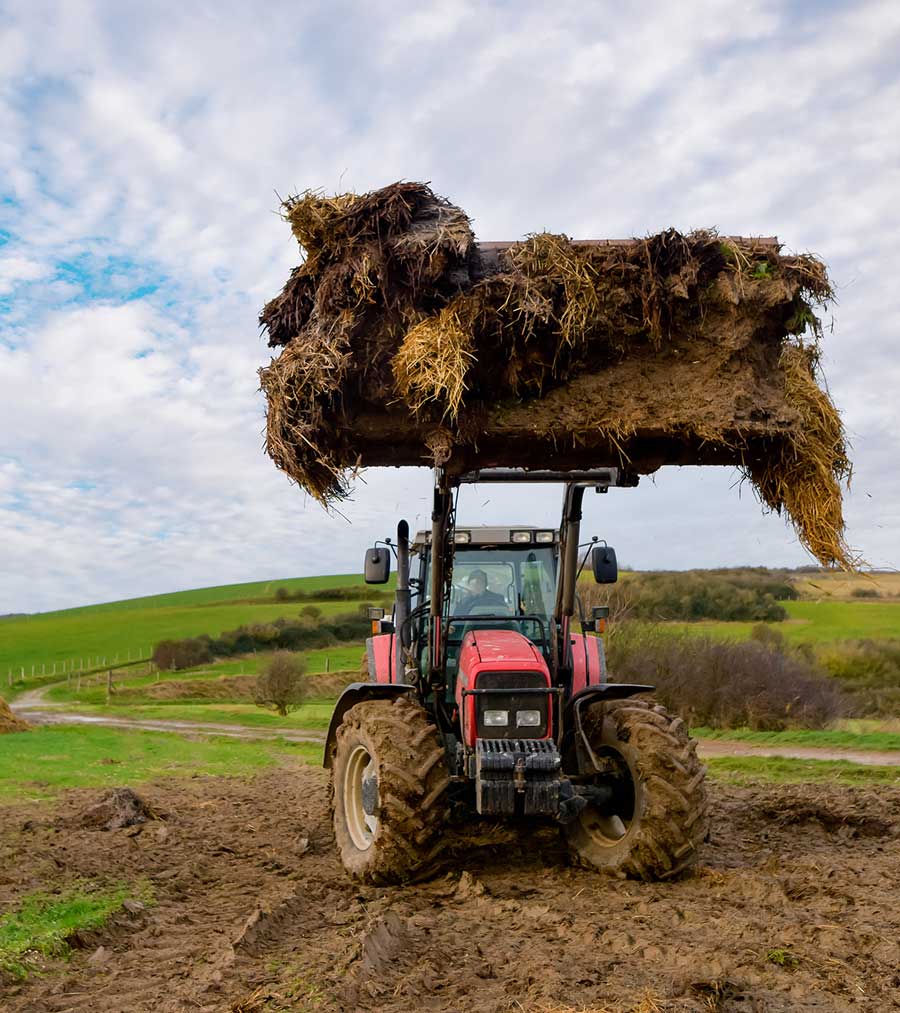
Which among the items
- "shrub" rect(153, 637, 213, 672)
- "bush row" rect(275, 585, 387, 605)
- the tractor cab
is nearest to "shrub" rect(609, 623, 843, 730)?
the tractor cab

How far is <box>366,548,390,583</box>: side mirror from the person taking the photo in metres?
7.91

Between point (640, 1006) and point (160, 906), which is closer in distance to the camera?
point (640, 1006)

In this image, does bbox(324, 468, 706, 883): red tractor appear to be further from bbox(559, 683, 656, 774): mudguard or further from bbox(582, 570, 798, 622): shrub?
bbox(582, 570, 798, 622): shrub

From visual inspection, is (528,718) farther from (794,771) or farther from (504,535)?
(794,771)

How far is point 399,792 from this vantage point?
20.8 ft

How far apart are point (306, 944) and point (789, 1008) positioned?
259 centimetres

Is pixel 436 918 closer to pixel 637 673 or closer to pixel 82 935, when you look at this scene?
pixel 82 935

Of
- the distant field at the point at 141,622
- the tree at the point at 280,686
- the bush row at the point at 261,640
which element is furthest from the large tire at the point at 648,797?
the bush row at the point at 261,640

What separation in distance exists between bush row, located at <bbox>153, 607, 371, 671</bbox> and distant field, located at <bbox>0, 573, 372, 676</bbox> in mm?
2665

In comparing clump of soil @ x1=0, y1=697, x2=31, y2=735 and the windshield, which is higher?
the windshield

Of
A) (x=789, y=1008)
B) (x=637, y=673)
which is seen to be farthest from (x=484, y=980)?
(x=637, y=673)

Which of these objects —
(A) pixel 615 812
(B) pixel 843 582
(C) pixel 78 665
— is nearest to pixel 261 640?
(C) pixel 78 665

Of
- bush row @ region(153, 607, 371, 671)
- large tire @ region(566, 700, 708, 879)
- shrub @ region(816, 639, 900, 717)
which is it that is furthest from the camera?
bush row @ region(153, 607, 371, 671)

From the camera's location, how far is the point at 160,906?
663 cm
